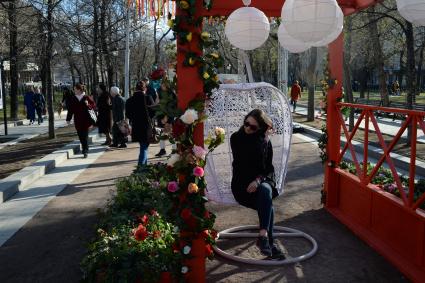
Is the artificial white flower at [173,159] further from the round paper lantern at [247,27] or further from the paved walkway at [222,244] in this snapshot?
the round paper lantern at [247,27]

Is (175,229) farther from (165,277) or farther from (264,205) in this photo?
(264,205)

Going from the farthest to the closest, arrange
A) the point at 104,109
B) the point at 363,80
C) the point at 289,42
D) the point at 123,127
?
the point at 363,80
the point at 104,109
the point at 123,127
the point at 289,42

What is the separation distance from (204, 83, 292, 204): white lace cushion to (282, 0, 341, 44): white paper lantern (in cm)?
134

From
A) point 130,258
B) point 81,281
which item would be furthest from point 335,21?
point 81,281

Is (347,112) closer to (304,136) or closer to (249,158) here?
(249,158)

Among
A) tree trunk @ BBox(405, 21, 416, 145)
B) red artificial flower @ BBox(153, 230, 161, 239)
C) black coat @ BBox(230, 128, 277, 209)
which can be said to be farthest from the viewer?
tree trunk @ BBox(405, 21, 416, 145)

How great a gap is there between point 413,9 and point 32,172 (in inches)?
285

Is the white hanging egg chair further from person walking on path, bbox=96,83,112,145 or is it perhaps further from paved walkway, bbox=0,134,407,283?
person walking on path, bbox=96,83,112,145

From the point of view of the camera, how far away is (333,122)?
Result: 19.8 feet

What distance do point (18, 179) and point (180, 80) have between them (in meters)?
5.28

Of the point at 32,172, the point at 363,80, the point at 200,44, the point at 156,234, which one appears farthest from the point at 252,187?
the point at 363,80

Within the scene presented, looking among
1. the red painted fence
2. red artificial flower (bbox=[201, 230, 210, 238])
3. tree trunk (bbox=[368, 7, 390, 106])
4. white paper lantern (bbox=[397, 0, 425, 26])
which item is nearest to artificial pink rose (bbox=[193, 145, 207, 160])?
red artificial flower (bbox=[201, 230, 210, 238])

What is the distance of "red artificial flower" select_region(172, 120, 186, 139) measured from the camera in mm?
3471

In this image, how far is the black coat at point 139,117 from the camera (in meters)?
8.70
